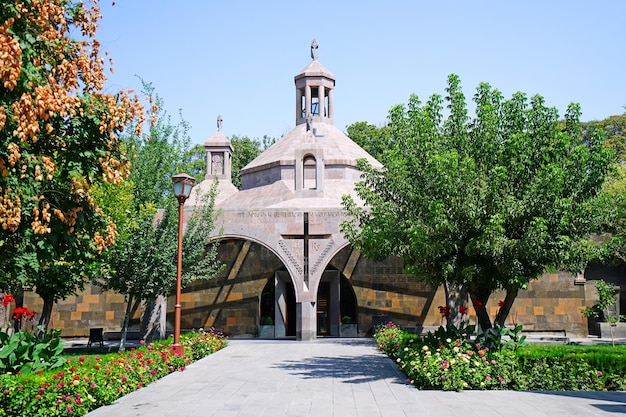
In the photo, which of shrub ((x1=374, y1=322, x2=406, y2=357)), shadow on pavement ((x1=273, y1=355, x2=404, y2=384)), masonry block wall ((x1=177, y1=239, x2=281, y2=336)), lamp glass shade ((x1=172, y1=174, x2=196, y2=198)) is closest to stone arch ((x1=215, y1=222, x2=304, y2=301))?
masonry block wall ((x1=177, y1=239, x2=281, y2=336))

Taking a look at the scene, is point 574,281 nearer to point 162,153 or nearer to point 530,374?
point 530,374

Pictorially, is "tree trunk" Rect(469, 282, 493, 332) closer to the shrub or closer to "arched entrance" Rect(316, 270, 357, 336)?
the shrub

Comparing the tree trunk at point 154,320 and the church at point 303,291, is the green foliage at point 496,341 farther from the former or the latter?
the tree trunk at point 154,320

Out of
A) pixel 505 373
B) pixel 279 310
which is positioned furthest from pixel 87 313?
pixel 505 373

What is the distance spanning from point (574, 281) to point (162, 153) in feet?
58.3

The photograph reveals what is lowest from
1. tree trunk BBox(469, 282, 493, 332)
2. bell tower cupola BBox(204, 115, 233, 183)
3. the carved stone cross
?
tree trunk BBox(469, 282, 493, 332)

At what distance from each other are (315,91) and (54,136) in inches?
1028

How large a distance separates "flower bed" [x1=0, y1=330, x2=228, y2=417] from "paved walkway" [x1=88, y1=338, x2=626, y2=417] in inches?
9.3

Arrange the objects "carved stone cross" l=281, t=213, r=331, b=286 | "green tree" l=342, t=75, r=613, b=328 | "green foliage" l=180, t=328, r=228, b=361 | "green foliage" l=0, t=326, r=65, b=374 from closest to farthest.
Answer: "green foliage" l=0, t=326, r=65, b=374
"green tree" l=342, t=75, r=613, b=328
"green foliage" l=180, t=328, r=228, b=361
"carved stone cross" l=281, t=213, r=331, b=286

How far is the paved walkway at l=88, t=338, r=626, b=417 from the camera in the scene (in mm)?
7969

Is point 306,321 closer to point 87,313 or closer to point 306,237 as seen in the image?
point 306,237

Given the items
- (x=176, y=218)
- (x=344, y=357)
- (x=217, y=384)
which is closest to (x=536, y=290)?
(x=344, y=357)

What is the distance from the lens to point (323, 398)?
9.14 metres

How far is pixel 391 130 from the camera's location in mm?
13562
